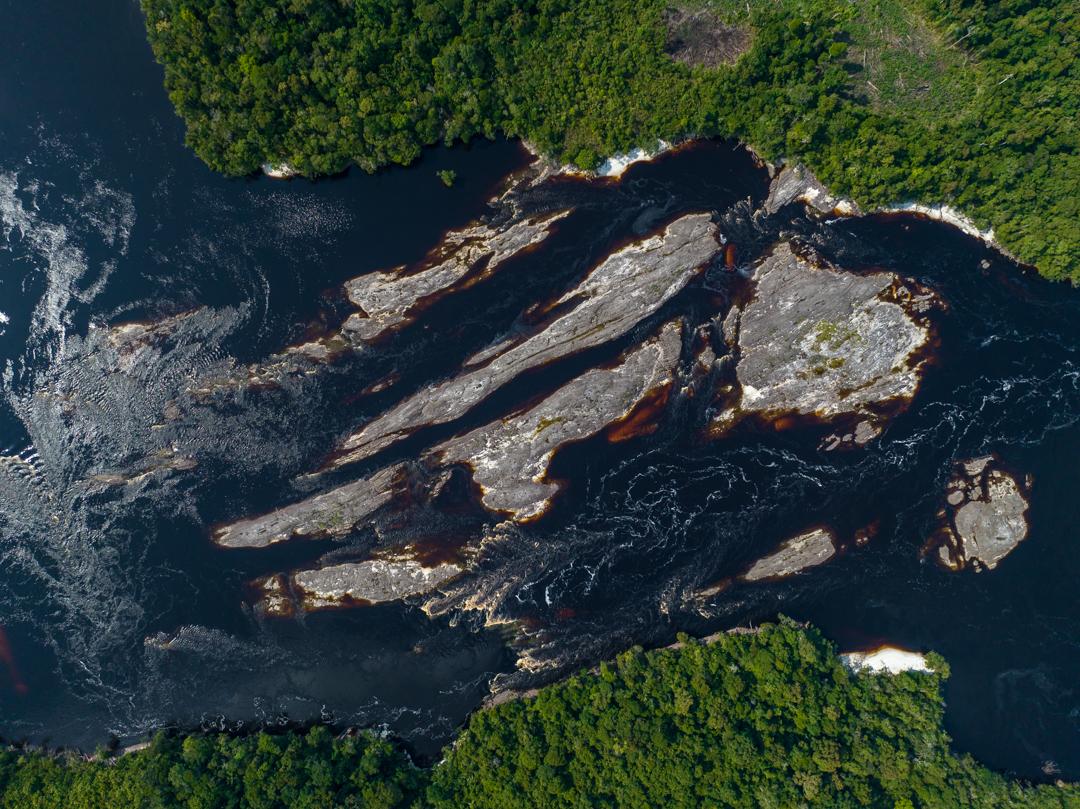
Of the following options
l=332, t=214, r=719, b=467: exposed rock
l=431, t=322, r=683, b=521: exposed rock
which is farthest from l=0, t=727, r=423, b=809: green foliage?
l=332, t=214, r=719, b=467: exposed rock

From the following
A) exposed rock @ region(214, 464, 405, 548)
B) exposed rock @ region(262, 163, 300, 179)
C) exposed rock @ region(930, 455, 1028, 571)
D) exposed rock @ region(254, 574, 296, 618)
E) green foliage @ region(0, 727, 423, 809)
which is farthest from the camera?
exposed rock @ region(254, 574, 296, 618)

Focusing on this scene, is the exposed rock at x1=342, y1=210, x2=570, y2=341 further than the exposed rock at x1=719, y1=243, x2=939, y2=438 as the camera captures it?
Yes

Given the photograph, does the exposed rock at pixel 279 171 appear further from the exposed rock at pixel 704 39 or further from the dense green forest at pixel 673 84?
the exposed rock at pixel 704 39

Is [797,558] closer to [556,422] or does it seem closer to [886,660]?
[886,660]

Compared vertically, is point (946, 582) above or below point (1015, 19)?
below

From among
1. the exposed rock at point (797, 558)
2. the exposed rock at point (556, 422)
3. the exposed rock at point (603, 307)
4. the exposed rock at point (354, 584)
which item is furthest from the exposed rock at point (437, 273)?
the exposed rock at point (797, 558)

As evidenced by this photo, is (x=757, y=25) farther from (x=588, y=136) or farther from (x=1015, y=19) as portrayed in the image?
(x=1015, y=19)

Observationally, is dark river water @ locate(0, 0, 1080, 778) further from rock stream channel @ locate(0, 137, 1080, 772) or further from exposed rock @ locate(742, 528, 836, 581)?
exposed rock @ locate(742, 528, 836, 581)

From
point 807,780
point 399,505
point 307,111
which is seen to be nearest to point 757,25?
point 307,111
